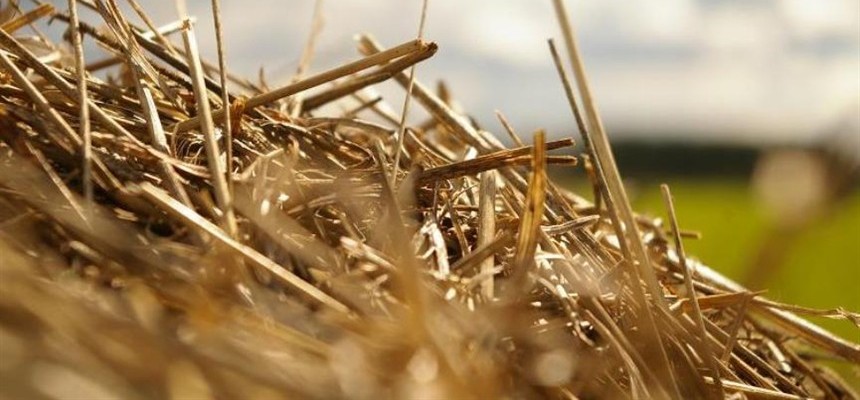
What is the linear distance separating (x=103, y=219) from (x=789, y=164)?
2.45ft

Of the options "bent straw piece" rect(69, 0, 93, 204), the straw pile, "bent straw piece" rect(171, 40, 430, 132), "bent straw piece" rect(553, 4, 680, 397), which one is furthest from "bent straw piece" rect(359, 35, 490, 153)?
"bent straw piece" rect(69, 0, 93, 204)

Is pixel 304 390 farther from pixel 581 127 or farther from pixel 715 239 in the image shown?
pixel 715 239

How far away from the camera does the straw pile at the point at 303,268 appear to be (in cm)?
60

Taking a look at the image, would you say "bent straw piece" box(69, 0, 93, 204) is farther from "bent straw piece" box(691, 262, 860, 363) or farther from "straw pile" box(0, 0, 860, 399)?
"bent straw piece" box(691, 262, 860, 363)

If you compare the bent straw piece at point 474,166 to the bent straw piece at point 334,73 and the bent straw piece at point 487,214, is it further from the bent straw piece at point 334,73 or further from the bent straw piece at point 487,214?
the bent straw piece at point 334,73

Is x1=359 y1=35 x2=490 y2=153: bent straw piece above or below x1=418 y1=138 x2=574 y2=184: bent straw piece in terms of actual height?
above

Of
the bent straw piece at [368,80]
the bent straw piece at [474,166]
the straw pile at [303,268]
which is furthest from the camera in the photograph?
the bent straw piece at [368,80]

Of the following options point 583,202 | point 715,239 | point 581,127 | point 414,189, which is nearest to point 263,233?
point 414,189

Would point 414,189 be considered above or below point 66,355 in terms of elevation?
above

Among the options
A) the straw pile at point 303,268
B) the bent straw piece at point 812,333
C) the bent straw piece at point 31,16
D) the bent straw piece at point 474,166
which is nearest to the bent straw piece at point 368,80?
the straw pile at point 303,268

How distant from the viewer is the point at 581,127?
1.10 meters

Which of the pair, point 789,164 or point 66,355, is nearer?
A: point 789,164

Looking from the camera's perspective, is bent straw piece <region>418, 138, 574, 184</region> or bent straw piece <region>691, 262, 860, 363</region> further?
bent straw piece <region>691, 262, 860, 363</region>

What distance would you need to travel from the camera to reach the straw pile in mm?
601
